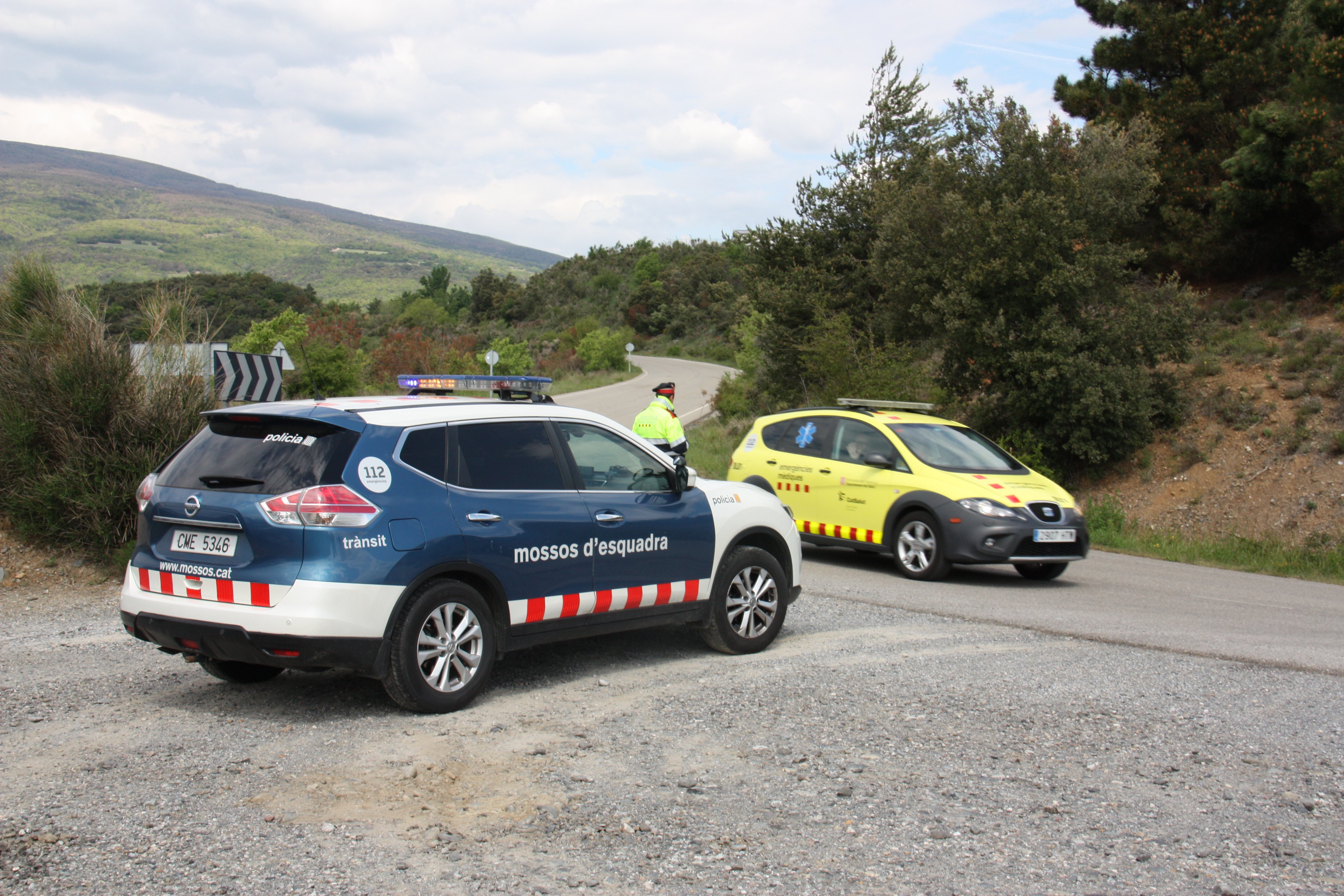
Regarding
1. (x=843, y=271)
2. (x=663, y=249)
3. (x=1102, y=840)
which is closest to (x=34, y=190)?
(x=663, y=249)

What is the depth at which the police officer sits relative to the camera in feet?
37.9

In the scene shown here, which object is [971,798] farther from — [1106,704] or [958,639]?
[958,639]

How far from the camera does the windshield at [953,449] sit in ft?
37.4

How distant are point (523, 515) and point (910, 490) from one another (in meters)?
6.26

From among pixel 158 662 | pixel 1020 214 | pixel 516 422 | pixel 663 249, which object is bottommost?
pixel 158 662

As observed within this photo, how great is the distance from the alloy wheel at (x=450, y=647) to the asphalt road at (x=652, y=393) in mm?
22900

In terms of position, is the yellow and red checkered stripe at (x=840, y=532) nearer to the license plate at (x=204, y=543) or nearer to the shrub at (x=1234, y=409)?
the license plate at (x=204, y=543)

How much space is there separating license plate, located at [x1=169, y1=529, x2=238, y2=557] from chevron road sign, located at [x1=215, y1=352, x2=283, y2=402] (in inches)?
241

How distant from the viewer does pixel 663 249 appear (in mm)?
124188

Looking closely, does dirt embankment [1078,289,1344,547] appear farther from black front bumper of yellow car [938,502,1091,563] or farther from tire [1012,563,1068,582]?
black front bumper of yellow car [938,502,1091,563]

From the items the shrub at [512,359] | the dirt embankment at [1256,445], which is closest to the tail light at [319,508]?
the dirt embankment at [1256,445]

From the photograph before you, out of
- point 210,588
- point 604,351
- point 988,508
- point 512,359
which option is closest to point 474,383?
point 210,588

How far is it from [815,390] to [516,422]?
19.1 metres

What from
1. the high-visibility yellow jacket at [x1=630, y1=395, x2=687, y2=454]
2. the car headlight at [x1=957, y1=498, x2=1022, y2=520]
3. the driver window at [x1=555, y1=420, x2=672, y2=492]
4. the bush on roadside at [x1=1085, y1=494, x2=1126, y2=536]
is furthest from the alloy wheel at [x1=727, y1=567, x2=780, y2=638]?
the bush on roadside at [x1=1085, y1=494, x2=1126, y2=536]
